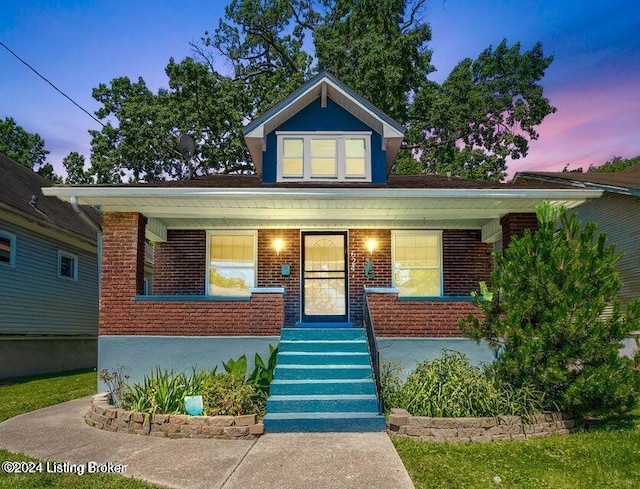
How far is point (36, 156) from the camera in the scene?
1332 inches

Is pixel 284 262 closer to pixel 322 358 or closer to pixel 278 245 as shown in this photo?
pixel 278 245

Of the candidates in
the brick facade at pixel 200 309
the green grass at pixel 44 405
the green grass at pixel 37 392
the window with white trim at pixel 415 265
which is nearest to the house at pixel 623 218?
the window with white trim at pixel 415 265

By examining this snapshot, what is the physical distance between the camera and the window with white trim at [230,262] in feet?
39.1

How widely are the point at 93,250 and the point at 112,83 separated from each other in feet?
40.3

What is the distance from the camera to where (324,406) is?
288 inches

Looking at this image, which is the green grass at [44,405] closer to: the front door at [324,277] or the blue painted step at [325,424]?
the blue painted step at [325,424]

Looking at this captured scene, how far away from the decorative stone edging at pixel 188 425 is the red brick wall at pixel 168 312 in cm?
236

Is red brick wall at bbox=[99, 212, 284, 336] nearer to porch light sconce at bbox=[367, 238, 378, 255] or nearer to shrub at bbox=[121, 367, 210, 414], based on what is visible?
shrub at bbox=[121, 367, 210, 414]

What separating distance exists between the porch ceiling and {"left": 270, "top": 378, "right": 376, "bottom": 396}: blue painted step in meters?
3.53

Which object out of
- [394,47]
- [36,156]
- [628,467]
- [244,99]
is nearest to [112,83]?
[244,99]

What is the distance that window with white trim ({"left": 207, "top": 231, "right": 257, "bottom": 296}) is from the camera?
1192 cm

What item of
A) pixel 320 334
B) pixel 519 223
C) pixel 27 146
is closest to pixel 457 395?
pixel 320 334

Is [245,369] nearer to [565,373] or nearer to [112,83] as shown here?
[565,373]

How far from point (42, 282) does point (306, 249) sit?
32.6 feet
